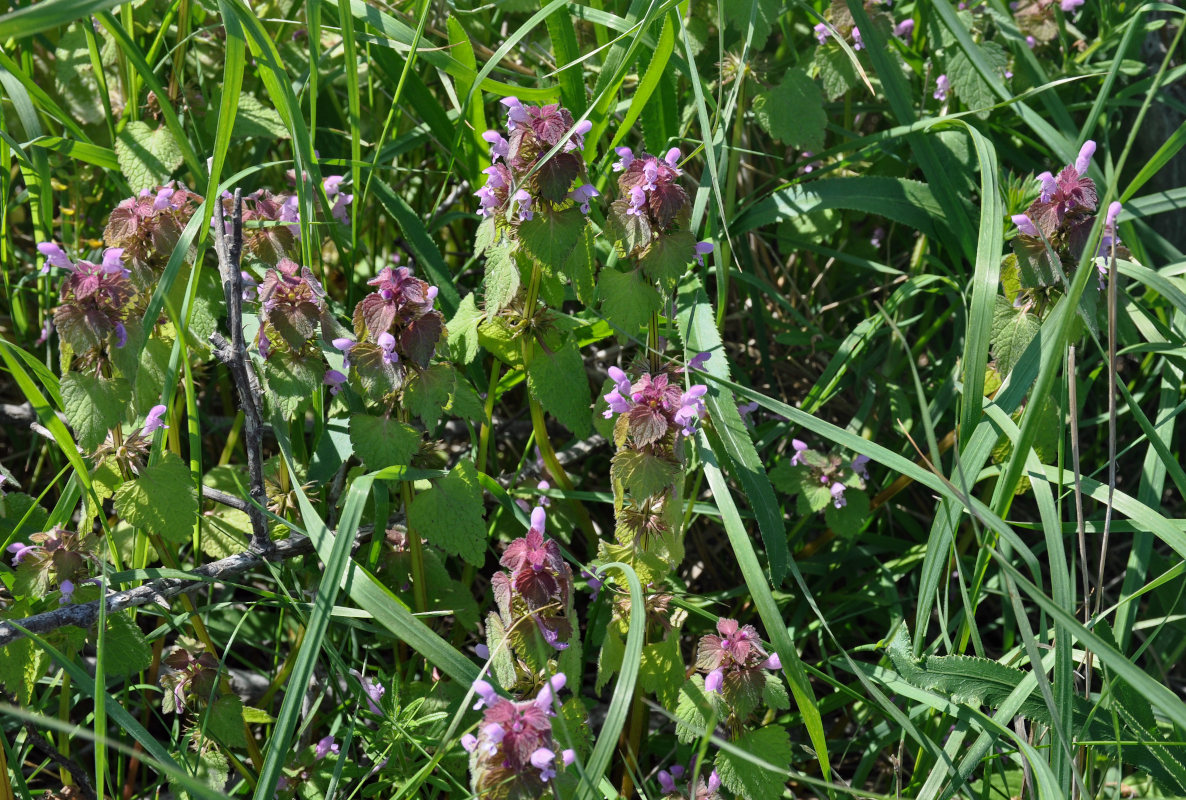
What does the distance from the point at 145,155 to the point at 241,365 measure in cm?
72

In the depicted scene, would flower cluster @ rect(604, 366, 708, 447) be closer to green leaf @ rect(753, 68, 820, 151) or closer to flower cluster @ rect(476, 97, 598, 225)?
flower cluster @ rect(476, 97, 598, 225)

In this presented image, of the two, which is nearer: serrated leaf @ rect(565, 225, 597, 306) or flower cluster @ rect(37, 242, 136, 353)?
flower cluster @ rect(37, 242, 136, 353)

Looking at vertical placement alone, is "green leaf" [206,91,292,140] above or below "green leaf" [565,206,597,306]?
above

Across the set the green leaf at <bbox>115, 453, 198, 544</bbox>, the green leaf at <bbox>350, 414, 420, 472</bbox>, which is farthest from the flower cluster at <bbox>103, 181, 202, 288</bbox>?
the green leaf at <bbox>350, 414, 420, 472</bbox>

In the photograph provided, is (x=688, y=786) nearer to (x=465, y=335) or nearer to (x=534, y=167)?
(x=465, y=335)

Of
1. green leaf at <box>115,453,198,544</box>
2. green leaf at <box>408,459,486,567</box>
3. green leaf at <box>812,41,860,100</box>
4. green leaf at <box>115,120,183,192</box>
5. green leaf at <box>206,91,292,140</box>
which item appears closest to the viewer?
green leaf at <box>115,453,198,544</box>

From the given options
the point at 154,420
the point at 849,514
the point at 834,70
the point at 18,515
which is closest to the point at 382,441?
the point at 154,420

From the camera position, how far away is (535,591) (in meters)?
1.38

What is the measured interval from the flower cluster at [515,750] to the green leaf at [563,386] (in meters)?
0.59

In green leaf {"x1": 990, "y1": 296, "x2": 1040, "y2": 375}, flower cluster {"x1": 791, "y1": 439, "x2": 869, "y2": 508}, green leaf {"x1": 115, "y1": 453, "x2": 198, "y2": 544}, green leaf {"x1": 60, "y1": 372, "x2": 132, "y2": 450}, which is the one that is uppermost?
green leaf {"x1": 60, "y1": 372, "x2": 132, "y2": 450}

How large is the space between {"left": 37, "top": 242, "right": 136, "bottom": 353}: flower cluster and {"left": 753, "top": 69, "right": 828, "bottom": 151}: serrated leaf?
132 centimetres

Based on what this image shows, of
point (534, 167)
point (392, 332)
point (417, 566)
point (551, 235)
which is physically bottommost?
point (417, 566)

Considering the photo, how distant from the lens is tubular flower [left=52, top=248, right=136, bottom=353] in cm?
143

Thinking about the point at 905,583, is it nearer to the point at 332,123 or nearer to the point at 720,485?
the point at 720,485
